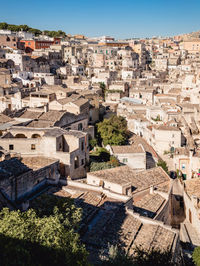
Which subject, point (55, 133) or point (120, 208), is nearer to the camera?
point (120, 208)

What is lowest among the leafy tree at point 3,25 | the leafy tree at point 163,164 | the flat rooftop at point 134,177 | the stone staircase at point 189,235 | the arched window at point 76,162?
the stone staircase at point 189,235

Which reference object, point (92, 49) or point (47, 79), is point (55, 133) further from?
point (92, 49)

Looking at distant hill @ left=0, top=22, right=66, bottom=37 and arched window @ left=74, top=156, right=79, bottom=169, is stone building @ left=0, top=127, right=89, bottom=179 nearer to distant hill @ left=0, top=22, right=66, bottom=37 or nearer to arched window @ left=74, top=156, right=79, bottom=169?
arched window @ left=74, top=156, right=79, bottom=169

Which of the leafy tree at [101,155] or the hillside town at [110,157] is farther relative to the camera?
the leafy tree at [101,155]

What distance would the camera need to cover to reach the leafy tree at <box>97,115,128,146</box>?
92.2ft

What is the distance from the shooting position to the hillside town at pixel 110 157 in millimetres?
12398

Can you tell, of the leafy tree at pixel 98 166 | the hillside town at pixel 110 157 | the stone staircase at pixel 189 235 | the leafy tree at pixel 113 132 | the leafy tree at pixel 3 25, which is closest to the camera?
the hillside town at pixel 110 157

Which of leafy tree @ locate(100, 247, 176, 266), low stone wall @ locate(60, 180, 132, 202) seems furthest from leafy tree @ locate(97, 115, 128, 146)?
leafy tree @ locate(100, 247, 176, 266)

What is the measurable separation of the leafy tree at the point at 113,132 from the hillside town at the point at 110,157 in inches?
3.9

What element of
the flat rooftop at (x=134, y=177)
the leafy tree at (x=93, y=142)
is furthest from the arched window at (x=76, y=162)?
the leafy tree at (x=93, y=142)

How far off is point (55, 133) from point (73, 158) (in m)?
2.25

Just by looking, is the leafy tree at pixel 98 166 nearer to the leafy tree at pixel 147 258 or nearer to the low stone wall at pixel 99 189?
the low stone wall at pixel 99 189

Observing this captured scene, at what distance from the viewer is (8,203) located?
12.0 metres

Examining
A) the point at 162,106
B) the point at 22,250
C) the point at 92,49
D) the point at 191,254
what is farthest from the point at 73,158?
the point at 92,49
